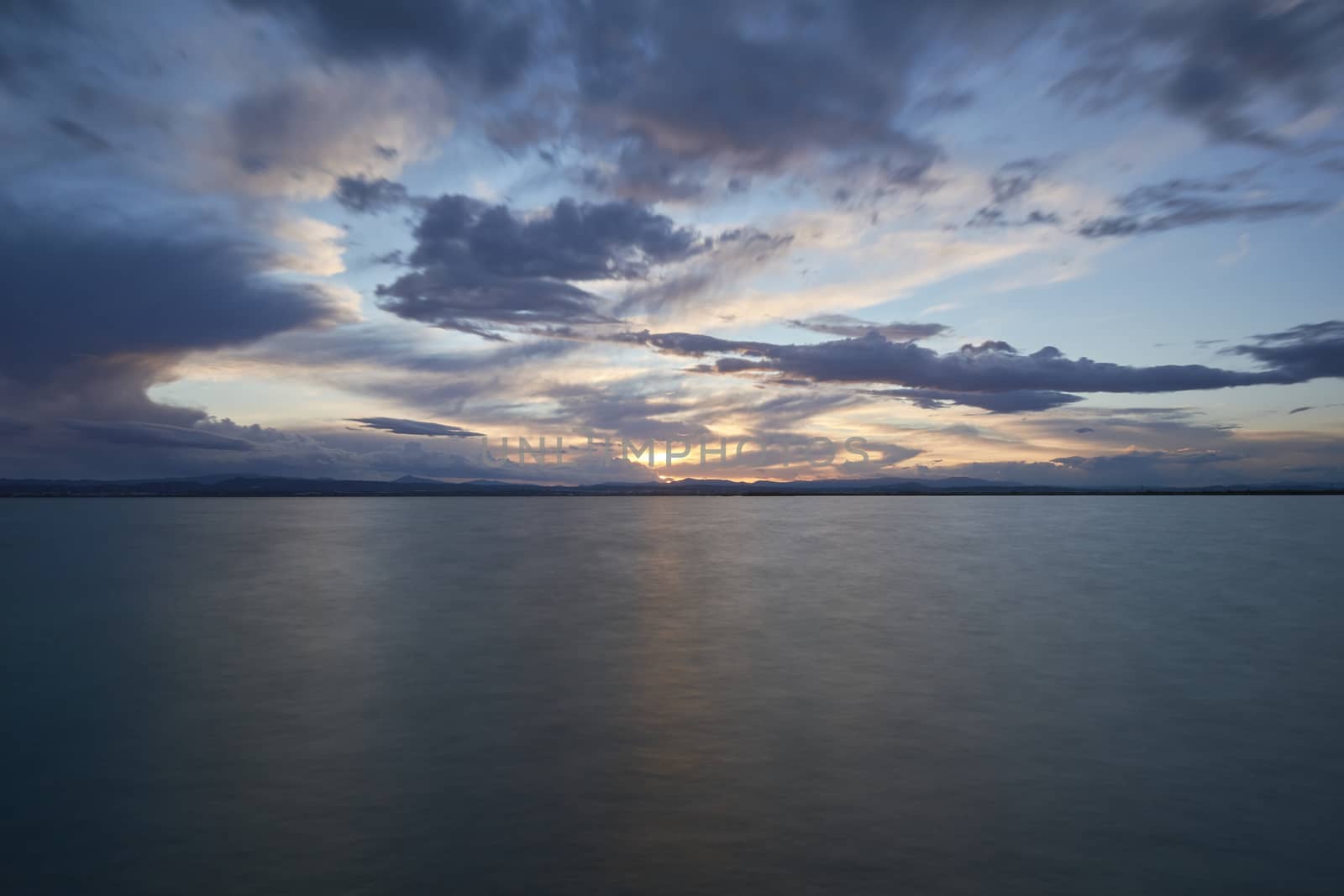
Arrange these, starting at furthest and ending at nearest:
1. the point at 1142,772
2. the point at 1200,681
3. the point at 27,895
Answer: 1. the point at 1200,681
2. the point at 1142,772
3. the point at 27,895

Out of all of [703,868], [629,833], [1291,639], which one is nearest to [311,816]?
[629,833]

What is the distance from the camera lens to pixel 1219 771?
1249 centimetres

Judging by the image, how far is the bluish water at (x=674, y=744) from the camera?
30.4 ft

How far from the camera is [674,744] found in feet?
46.3

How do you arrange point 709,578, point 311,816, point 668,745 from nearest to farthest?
point 311,816, point 668,745, point 709,578

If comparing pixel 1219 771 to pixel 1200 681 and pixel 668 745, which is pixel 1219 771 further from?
pixel 668 745

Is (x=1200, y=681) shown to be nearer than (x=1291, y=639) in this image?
Yes

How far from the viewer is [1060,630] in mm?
25938

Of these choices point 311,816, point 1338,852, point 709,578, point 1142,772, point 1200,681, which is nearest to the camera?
point 1338,852

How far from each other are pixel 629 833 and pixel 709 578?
32901 mm

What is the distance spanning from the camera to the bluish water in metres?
9.27

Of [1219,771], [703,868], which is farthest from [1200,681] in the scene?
[703,868]

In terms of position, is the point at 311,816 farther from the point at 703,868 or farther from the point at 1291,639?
the point at 1291,639

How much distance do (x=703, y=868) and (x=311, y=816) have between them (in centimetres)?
574
